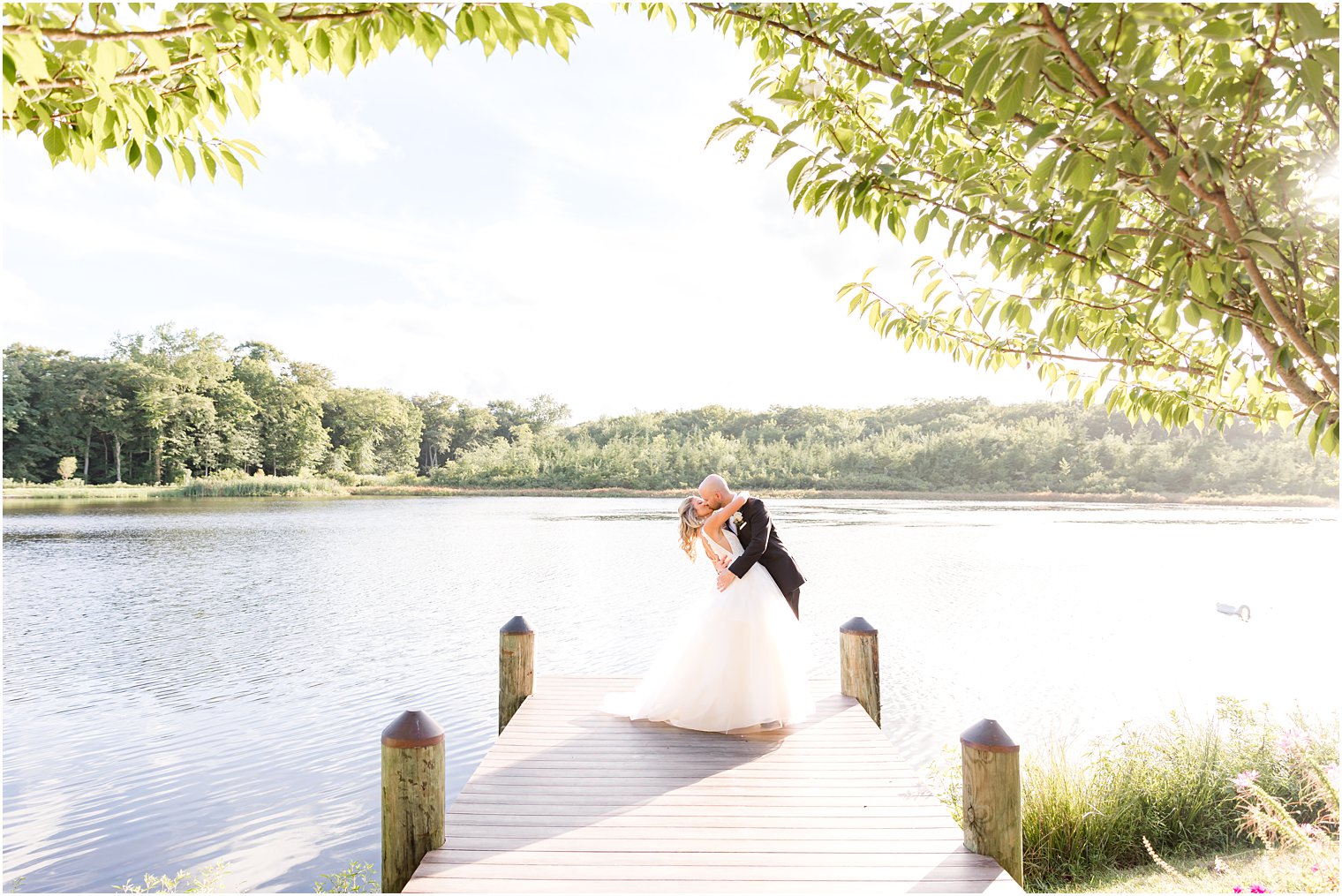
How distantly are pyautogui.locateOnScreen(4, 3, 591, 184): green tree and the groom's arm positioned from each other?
10.1ft

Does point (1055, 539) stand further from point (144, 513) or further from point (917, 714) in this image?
point (144, 513)

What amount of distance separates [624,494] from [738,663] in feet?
108

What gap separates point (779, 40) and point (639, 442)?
36826 millimetres

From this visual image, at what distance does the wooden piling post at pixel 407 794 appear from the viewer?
2762 millimetres

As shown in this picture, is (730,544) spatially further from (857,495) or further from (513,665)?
(857,495)

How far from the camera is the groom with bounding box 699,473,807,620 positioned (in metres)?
4.31

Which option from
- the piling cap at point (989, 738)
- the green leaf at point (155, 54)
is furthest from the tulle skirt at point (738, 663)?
the green leaf at point (155, 54)

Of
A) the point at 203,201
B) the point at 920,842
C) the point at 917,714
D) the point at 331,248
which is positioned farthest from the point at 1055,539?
the point at 203,201

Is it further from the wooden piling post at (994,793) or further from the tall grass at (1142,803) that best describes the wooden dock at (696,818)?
the tall grass at (1142,803)

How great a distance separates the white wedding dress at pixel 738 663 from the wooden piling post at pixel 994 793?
149cm

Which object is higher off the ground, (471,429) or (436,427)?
(436,427)

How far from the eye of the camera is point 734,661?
4199 millimetres

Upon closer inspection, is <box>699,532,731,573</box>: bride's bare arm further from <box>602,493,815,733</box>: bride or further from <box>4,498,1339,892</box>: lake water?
<box>4,498,1339,892</box>: lake water

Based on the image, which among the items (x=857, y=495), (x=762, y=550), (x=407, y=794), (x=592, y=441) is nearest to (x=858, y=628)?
(x=762, y=550)
